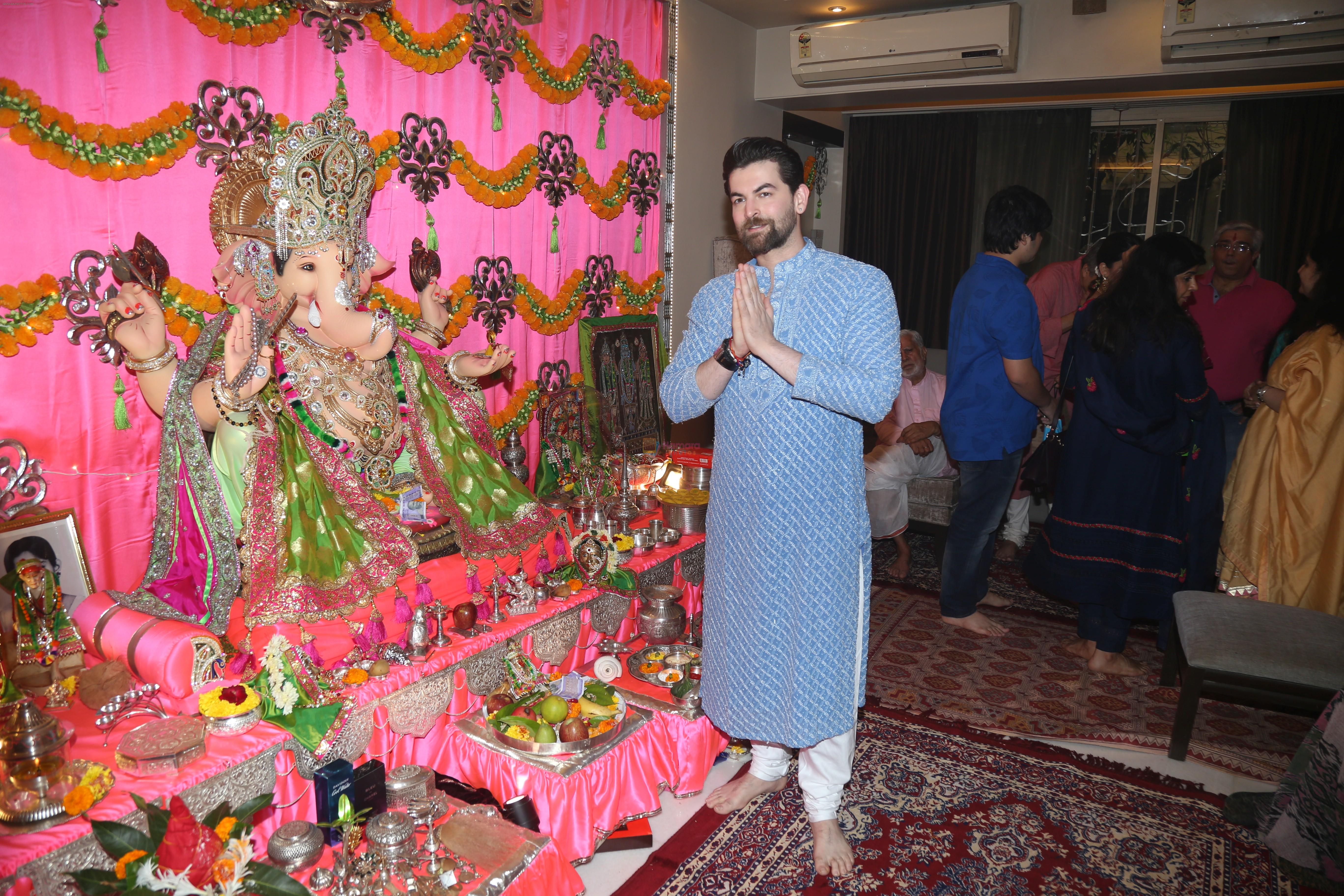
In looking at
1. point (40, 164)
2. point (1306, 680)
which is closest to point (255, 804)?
point (40, 164)

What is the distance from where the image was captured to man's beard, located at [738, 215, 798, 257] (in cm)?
222

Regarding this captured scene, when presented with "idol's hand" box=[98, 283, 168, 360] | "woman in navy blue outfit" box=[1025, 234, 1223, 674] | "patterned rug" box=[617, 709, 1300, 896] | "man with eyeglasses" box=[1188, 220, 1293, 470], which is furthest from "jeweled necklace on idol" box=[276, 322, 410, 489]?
"man with eyeglasses" box=[1188, 220, 1293, 470]

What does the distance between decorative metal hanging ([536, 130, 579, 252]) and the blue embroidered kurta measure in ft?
6.09

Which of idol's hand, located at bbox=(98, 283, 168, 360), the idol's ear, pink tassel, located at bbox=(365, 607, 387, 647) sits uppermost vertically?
the idol's ear

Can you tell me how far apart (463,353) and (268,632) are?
54.1 inches

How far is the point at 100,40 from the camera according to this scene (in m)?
2.32

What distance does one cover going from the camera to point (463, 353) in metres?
3.32

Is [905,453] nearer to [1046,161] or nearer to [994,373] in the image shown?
→ [994,373]

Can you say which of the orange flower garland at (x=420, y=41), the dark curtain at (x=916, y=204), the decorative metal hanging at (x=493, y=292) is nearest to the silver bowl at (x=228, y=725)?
the decorative metal hanging at (x=493, y=292)

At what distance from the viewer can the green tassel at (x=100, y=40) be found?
2.31 m

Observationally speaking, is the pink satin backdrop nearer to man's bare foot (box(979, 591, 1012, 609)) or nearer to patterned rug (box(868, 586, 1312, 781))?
patterned rug (box(868, 586, 1312, 781))

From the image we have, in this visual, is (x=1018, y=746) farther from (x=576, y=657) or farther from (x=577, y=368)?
(x=577, y=368)

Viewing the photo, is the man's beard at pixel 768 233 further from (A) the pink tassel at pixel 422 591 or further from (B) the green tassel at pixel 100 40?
(B) the green tassel at pixel 100 40

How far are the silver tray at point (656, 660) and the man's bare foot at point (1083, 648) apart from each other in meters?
2.00
